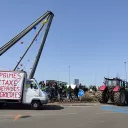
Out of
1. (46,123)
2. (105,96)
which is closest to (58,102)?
(105,96)

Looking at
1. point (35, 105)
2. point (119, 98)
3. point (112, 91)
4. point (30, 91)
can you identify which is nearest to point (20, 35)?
point (30, 91)

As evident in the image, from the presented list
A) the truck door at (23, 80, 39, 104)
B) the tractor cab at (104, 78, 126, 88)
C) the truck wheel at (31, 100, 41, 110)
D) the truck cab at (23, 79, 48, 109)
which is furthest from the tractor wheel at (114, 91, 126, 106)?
the truck door at (23, 80, 39, 104)

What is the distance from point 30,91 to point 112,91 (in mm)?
8515

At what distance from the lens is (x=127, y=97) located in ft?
92.8

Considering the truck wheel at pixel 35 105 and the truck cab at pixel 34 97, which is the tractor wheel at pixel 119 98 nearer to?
the truck cab at pixel 34 97

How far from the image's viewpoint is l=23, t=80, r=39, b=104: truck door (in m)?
22.6

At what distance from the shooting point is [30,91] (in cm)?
2270

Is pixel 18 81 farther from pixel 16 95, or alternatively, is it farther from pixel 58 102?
Answer: pixel 58 102

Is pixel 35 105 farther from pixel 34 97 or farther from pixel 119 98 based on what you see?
pixel 119 98

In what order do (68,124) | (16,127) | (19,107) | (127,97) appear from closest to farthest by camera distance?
(16,127) < (68,124) < (19,107) < (127,97)

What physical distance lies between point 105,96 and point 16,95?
31.4ft

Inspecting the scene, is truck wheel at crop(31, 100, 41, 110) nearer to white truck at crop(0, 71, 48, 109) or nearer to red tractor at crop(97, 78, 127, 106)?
white truck at crop(0, 71, 48, 109)

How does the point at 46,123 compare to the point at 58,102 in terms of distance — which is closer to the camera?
the point at 46,123

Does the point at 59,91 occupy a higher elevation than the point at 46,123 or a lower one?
higher
